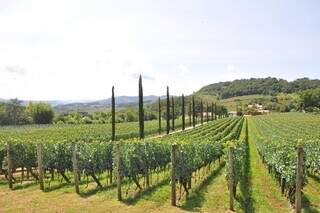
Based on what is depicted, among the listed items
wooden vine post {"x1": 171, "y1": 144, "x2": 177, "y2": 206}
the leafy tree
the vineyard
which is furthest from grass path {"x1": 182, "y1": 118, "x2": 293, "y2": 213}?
the leafy tree

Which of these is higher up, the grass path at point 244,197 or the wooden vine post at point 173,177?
the wooden vine post at point 173,177

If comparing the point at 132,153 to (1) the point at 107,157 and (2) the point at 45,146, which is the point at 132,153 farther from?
(2) the point at 45,146

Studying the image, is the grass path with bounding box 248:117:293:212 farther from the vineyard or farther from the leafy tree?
the leafy tree

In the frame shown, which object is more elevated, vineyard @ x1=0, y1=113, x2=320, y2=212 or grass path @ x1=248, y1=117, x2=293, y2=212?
vineyard @ x1=0, y1=113, x2=320, y2=212

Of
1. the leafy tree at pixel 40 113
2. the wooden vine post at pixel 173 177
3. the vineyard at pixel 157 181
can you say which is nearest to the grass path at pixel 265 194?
the vineyard at pixel 157 181

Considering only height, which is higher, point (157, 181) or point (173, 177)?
point (173, 177)

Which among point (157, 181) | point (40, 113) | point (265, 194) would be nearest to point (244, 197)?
point (265, 194)

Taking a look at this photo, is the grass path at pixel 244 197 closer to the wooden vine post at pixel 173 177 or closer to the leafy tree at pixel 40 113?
the wooden vine post at pixel 173 177

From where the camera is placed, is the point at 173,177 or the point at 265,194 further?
the point at 265,194

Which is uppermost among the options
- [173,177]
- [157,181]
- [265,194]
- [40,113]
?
[40,113]

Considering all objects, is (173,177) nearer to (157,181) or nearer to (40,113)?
(157,181)

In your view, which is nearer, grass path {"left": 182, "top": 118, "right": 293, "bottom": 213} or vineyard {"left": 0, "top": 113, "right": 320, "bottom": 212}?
grass path {"left": 182, "top": 118, "right": 293, "bottom": 213}

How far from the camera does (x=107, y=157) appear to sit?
21.6m

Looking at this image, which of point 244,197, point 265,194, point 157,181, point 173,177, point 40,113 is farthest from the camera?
point 40,113
